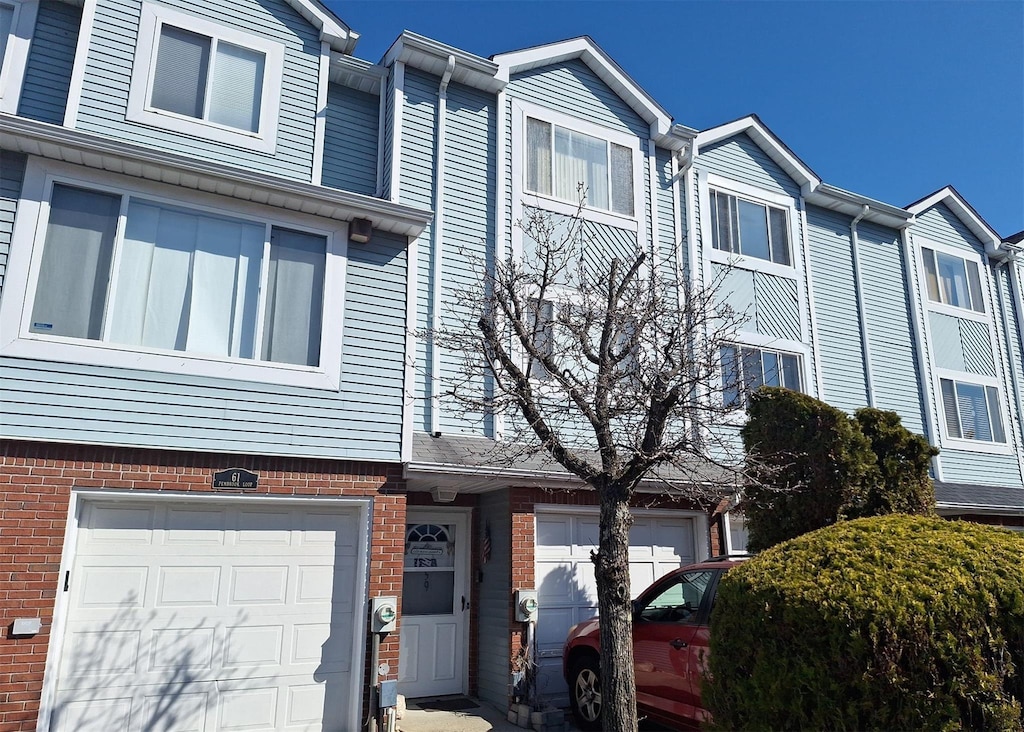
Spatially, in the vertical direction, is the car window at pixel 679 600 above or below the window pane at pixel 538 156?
below

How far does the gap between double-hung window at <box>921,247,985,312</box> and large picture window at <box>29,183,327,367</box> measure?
42.6 ft

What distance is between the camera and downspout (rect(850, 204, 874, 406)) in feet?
46.0

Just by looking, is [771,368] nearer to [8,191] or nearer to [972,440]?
[972,440]

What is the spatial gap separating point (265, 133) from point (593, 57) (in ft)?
19.6

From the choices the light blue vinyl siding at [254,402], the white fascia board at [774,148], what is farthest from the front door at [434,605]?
the white fascia board at [774,148]

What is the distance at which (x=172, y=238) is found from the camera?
8375 mm

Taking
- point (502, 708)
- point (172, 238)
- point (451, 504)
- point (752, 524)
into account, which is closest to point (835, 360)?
point (752, 524)

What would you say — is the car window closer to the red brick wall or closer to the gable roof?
the red brick wall

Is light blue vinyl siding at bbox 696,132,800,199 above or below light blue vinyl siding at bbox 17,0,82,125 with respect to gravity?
above

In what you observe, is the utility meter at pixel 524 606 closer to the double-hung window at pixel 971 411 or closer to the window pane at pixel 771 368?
the window pane at pixel 771 368

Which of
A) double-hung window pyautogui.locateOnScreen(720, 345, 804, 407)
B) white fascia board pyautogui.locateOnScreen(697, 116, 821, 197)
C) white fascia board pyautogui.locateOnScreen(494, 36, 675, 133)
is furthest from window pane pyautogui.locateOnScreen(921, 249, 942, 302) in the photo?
white fascia board pyautogui.locateOnScreen(494, 36, 675, 133)

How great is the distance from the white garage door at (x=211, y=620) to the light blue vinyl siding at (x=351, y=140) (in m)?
4.92

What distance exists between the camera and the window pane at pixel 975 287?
16252 millimetres

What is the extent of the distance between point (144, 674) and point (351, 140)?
7.45m
